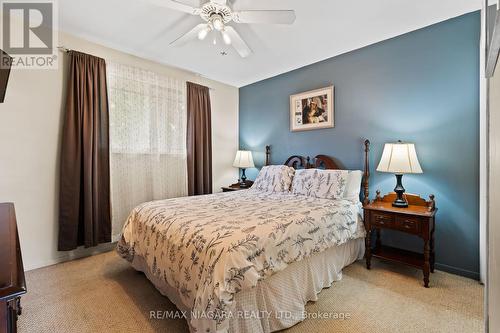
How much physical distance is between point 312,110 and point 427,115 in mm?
1414

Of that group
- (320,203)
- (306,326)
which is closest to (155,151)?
(320,203)

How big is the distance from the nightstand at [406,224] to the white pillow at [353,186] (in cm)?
21

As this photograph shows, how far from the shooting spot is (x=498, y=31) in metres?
0.58

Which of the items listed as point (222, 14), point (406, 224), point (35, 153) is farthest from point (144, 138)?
point (406, 224)

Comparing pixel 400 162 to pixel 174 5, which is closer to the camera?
pixel 174 5

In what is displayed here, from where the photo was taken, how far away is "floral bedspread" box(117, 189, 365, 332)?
1.35 m

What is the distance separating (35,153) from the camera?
2.56 meters

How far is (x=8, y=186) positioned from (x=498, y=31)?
3610 millimetres

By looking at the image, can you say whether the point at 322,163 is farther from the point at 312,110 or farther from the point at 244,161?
the point at 244,161

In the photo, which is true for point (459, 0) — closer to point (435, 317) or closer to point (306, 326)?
point (435, 317)

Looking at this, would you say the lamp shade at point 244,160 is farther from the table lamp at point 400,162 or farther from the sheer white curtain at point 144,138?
the table lamp at point 400,162

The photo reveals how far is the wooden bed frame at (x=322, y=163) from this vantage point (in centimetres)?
291

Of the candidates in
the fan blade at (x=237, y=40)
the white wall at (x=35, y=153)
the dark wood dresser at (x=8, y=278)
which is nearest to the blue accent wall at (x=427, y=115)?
the fan blade at (x=237, y=40)

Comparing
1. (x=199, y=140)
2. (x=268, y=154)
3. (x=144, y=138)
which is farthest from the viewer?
(x=268, y=154)
